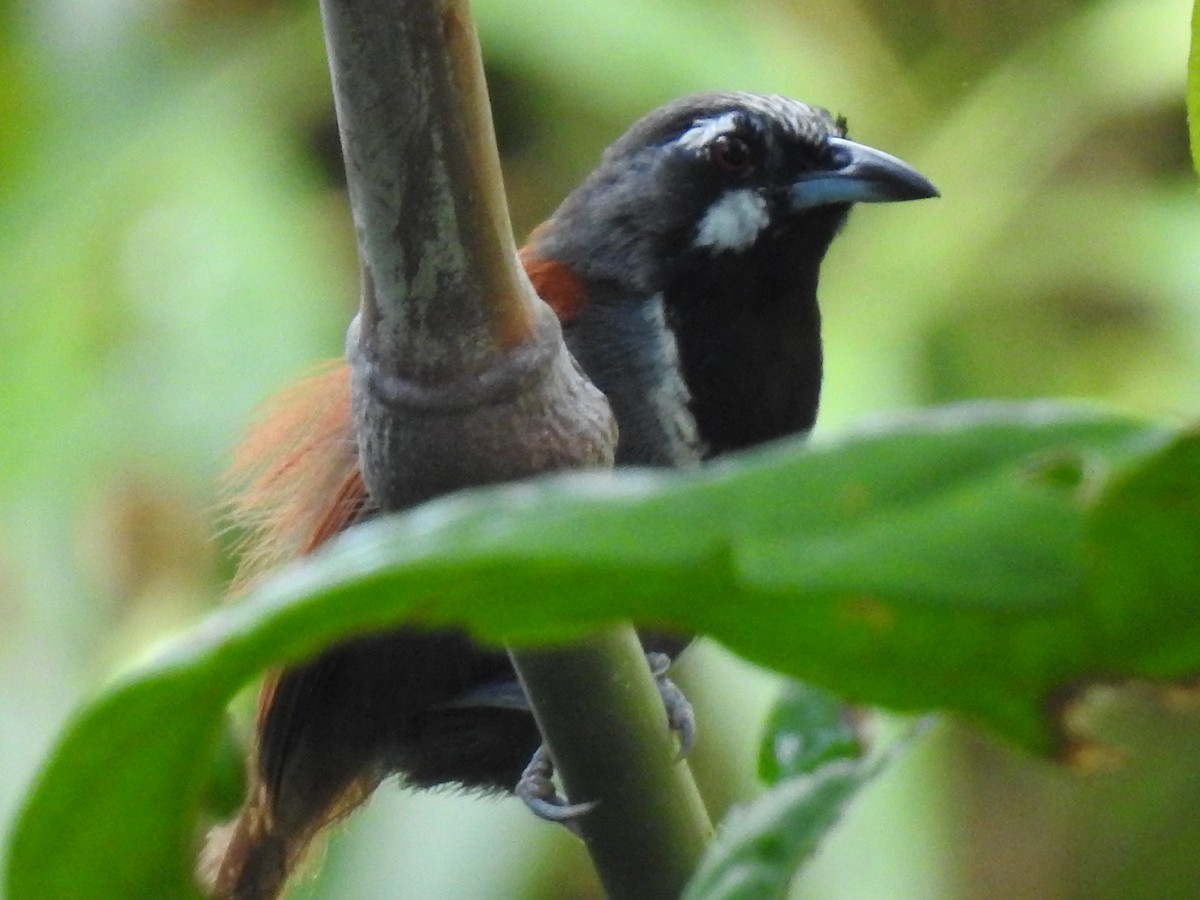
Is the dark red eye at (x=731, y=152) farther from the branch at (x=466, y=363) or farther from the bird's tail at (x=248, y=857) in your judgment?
the branch at (x=466, y=363)

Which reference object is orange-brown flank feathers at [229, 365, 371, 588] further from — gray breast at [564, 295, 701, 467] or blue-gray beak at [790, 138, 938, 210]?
blue-gray beak at [790, 138, 938, 210]

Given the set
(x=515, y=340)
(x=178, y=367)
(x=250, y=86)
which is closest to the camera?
(x=515, y=340)

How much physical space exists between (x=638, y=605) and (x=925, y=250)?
3.36 meters

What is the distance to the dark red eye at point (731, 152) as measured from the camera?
7.46 feet

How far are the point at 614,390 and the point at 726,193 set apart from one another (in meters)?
0.36

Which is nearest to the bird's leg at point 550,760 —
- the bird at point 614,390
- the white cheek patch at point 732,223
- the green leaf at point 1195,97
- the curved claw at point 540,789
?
the curved claw at point 540,789

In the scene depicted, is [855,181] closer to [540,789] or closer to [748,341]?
[748,341]

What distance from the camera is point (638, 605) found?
561 millimetres

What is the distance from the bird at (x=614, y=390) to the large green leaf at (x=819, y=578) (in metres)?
1.41

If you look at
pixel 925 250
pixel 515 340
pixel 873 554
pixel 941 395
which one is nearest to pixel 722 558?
pixel 873 554

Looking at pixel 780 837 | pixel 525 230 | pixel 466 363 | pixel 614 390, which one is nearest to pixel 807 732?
pixel 466 363

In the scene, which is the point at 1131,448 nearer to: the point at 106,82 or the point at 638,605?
the point at 638,605

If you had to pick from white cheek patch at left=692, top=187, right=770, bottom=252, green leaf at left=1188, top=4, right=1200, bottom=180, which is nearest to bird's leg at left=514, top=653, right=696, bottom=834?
white cheek patch at left=692, top=187, right=770, bottom=252

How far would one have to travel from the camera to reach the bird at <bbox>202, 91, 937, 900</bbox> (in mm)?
2100
